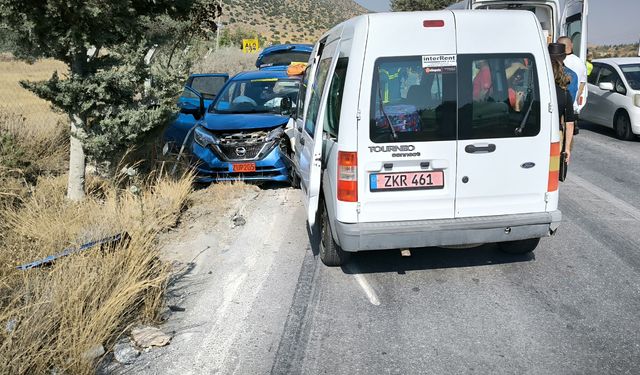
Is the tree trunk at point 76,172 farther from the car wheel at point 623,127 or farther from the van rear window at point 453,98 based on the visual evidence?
the car wheel at point 623,127

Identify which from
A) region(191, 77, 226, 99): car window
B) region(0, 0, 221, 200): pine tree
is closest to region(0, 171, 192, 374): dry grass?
region(0, 0, 221, 200): pine tree

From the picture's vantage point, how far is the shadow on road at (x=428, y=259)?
535cm

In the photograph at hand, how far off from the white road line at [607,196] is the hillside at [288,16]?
56.4 m

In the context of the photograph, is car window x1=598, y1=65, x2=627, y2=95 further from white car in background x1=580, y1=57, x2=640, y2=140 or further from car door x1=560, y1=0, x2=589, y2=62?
car door x1=560, y1=0, x2=589, y2=62

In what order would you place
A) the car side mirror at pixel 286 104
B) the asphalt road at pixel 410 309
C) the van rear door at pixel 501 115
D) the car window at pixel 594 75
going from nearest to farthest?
the asphalt road at pixel 410 309
the van rear door at pixel 501 115
the car side mirror at pixel 286 104
the car window at pixel 594 75

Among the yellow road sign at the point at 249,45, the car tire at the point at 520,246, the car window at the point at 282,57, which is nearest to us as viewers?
the car tire at the point at 520,246

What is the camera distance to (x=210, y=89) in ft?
46.5

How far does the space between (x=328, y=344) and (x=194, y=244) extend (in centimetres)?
263

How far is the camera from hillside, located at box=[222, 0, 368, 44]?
68500 mm

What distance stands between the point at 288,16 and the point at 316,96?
2930 inches

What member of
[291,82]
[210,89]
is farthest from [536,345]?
[210,89]

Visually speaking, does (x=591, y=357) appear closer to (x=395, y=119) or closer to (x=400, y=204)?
(x=400, y=204)

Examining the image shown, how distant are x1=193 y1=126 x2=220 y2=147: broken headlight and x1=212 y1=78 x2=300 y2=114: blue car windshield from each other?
33.4 inches

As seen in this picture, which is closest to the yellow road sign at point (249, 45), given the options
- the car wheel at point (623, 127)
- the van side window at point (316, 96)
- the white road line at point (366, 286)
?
the car wheel at point (623, 127)
